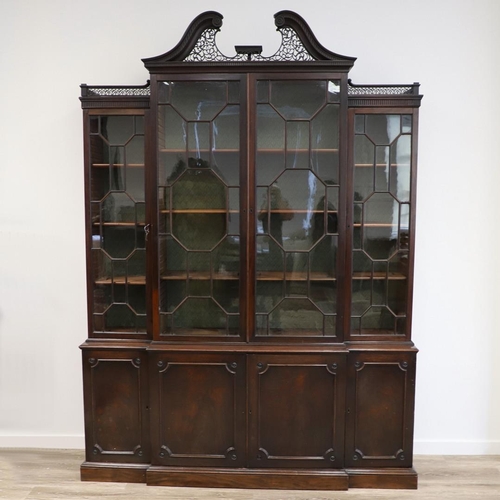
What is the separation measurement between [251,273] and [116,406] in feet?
3.61

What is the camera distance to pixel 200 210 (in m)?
2.55

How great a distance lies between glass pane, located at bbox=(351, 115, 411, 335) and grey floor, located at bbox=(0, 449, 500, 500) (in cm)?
88

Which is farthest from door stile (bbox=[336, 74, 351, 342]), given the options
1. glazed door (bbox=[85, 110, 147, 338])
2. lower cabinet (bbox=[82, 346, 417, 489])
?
glazed door (bbox=[85, 110, 147, 338])

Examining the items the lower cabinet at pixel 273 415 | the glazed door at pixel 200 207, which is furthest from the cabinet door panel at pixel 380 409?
the glazed door at pixel 200 207

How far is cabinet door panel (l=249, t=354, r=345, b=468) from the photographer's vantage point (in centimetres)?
254

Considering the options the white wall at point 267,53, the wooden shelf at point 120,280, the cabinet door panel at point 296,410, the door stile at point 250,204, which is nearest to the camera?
the door stile at point 250,204

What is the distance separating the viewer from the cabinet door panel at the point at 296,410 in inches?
100

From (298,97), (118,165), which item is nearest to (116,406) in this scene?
(118,165)

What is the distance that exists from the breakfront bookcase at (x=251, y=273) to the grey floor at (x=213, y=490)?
0.07m

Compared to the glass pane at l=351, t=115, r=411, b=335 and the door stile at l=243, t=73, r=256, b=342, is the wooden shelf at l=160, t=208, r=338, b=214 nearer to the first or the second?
the door stile at l=243, t=73, r=256, b=342

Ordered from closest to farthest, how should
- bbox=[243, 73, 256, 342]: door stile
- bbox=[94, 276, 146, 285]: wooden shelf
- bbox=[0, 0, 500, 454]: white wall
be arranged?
bbox=[243, 73, 256, 342]: door stile → bbox=[94, 276, 146, 285]: wooden shelf → bbox=[0, 0, 500, 454]: white wall

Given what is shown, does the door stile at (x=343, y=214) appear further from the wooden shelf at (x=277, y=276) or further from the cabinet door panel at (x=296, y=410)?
the cabinet door panel at (x=296, y=410)

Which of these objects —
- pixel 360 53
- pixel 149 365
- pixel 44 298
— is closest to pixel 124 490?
pixel 149 365

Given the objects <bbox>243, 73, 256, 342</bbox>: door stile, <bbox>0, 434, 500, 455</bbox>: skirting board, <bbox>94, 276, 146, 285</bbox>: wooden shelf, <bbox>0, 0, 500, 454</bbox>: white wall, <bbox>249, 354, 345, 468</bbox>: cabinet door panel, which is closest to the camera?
<bbox>243, 73, 256, 342</bbox>: door stile
